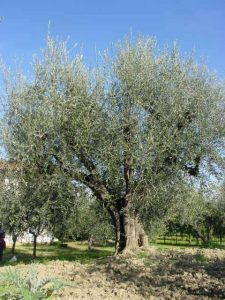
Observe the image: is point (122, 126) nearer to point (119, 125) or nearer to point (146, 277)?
point (119, 125)

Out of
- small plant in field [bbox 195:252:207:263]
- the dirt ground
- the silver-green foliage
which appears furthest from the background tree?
small plant in field [bbox 195:252:207:263]

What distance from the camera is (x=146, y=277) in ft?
34.7

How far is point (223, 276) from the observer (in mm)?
10797

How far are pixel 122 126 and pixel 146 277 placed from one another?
5.77 metres

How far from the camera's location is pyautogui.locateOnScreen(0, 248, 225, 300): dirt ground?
28.9 ft

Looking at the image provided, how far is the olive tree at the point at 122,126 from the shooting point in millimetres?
14480

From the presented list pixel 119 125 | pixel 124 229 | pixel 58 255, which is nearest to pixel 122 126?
pixel 119 125

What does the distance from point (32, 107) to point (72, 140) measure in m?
A: 1.84

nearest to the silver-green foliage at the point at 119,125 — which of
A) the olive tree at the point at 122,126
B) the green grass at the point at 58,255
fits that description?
the olive tree at the point at 122,126

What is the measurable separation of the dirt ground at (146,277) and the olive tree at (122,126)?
9.46 ft

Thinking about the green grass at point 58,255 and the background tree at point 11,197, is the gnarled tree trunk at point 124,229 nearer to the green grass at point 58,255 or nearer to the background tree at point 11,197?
the green grass at point 58,255

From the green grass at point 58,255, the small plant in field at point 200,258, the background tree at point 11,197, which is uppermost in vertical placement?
the background tree at point 11,197

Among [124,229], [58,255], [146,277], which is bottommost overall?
[58,255]

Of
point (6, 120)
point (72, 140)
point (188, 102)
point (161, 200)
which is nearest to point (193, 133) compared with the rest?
point (188, 102)
